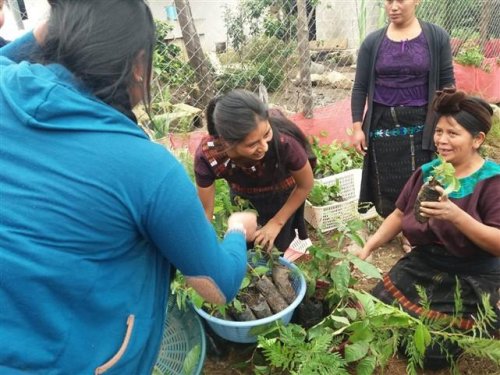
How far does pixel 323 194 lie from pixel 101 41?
8.80ft

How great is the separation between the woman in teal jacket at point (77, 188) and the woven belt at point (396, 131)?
85.2 inches

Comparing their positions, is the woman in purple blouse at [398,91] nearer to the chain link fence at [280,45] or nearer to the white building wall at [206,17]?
the chain link fence at [280,45]

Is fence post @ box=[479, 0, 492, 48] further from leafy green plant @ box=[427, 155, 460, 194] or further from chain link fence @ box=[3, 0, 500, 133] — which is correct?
leafy green plant @ box=[427, 155, 460, 194]

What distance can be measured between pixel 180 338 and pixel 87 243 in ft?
3.80

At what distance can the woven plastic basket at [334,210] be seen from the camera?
3.38m

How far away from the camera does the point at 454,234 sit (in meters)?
2.01

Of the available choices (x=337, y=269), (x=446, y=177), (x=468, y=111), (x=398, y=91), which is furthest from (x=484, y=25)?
(x=337, y=269)

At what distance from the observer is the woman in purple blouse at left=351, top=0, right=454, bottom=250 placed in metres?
2.71

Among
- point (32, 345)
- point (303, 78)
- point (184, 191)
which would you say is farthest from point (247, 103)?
point (303, 78)

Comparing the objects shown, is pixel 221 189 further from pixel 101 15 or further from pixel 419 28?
pixel 101 15

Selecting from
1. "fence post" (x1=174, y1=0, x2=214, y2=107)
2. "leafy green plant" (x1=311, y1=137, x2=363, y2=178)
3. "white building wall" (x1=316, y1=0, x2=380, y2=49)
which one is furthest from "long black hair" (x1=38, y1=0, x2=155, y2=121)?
"white building wall" (x1=316, y1=0, x2=380, y2=49)

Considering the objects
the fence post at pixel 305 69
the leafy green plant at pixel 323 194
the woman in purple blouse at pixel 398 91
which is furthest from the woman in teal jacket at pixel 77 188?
the fence post at pixel 305 69

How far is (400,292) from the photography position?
7.35 feet

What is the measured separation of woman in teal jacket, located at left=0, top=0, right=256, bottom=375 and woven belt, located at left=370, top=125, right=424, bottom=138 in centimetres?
216
